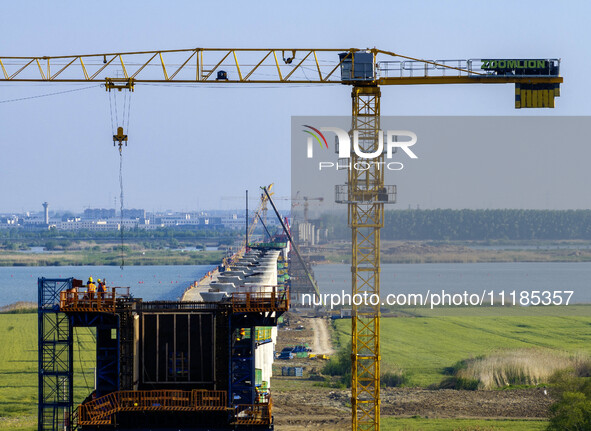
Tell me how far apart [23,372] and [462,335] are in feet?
153

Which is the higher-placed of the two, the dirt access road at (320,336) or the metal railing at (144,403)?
the metal railing at (144,403)

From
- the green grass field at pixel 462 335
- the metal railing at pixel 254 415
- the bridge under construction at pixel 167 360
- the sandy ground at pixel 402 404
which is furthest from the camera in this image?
the green grass field at pixel 462 335

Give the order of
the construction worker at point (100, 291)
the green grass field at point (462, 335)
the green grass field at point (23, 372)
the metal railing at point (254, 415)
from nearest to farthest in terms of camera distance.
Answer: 1. the metal railing at point (254, 415)
2. the construction worker at point (100, 291)
3. the green grass field at point (23, 372)
4. the green grass field at point (462, 335)

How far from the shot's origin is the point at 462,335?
109m

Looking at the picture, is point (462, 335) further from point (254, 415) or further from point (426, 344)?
point (254, 415)

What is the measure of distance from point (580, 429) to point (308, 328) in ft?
185

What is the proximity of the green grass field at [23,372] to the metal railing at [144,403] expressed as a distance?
16.1 metres

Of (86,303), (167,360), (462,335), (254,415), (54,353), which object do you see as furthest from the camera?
(462,335)

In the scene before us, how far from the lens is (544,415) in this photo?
67.5 meters

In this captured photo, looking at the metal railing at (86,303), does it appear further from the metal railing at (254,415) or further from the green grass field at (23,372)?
the green grass field at (23,372)

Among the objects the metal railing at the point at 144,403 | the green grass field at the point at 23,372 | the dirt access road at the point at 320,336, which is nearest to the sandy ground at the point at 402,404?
the dirt access road at the point at 320,336

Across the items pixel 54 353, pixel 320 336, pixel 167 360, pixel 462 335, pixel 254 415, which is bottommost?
pixel 462 335

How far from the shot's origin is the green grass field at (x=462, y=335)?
8931 centimetres

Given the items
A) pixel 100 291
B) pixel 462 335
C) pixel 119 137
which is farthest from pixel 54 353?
pixel 462 335
